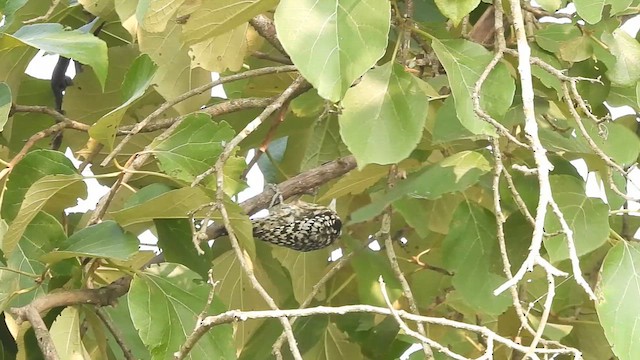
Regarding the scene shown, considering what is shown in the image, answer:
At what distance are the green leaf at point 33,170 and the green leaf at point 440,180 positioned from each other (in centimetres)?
25

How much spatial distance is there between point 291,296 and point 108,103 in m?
0.30

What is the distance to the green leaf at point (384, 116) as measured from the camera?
2.20ft

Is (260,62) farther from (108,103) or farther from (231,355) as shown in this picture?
(231,355)

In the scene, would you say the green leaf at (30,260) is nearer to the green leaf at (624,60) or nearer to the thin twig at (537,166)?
the thin twig at (537,166)

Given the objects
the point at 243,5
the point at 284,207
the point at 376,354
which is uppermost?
the point at 243,5

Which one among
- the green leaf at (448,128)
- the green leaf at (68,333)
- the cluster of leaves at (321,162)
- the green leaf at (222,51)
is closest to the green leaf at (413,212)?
the cluster of leaves at (321,162)

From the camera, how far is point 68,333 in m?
0.78

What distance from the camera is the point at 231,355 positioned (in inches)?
29.8

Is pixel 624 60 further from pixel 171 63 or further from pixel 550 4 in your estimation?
pixel 171 63

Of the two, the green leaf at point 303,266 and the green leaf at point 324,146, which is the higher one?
the green leaf at point 324,146

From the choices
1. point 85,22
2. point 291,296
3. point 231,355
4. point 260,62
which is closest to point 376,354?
point 291,296

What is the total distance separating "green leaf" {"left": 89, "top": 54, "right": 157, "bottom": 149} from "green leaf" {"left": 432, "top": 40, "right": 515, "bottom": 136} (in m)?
0.23

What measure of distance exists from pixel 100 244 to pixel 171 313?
84 millimetres

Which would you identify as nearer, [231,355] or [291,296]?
[231,355]
